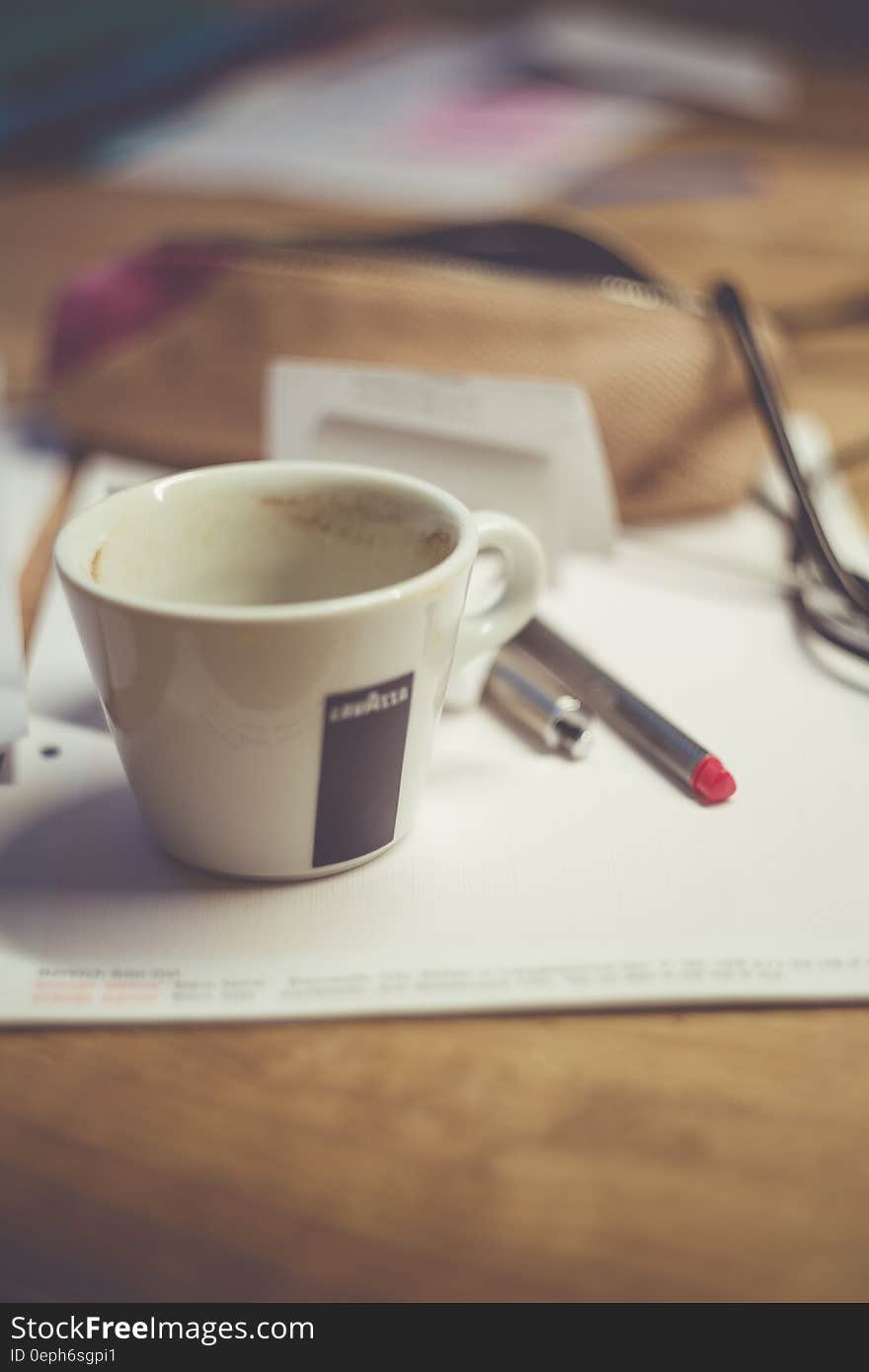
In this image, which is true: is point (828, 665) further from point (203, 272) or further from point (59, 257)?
point (59, 257)

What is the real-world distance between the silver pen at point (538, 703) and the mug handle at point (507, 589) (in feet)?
0.13

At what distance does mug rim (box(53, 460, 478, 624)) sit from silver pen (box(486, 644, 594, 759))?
0.07m

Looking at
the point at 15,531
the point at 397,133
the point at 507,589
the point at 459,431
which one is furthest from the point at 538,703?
the point at 397,133

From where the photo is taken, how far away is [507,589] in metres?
0.34

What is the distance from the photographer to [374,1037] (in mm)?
259

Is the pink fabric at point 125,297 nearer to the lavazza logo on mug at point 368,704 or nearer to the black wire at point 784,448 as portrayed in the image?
the black wire at point 784,448

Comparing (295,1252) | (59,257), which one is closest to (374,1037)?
(295,1252)

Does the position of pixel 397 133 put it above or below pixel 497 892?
below

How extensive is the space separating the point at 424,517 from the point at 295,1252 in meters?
0.17

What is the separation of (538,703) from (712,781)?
0.06 metres

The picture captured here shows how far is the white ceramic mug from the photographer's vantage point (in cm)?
26

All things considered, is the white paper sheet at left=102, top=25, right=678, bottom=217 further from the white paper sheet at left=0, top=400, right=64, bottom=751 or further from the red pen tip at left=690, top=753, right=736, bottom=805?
the red pen tip at left=690, top=753, right=736, bottom=805

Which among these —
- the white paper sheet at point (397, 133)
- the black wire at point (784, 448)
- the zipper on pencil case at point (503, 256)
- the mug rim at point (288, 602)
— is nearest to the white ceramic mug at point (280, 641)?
the mug rim at point (288, 602)

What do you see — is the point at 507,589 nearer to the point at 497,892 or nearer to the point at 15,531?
the point at 497,892
